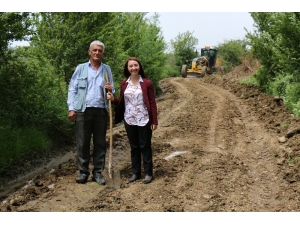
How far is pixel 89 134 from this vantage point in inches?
251

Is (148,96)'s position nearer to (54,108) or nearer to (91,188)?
(91,188)

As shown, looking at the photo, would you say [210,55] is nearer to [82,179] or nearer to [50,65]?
[50,65]

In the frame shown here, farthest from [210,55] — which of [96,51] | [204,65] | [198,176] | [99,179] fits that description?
[99,179]

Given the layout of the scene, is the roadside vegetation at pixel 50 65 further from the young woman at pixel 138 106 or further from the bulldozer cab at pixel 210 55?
the bulldozer cab at pixel 210 55

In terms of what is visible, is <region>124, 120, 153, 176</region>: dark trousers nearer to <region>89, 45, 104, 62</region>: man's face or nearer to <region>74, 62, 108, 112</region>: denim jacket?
<region>74, 62, 108, 112</region>: denim jacket

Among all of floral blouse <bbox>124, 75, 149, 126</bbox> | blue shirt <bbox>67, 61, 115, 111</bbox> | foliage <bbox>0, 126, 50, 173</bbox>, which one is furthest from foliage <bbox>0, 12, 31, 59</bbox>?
floral blouse <bbox>124, 75, 149, 126</bbox>

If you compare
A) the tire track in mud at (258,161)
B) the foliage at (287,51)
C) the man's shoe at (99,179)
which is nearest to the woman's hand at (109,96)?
the man's shoe at (99,179)

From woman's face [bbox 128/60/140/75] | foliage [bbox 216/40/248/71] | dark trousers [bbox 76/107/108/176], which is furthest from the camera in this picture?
foliage [bbox 216/40/248/71]

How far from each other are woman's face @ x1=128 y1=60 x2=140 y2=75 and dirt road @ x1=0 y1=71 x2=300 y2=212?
5.73 feet

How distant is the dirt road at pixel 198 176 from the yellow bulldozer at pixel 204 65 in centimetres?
1826

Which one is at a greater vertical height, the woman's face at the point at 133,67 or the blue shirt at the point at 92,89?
the woman's face at the point at 133,67

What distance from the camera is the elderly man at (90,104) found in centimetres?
614

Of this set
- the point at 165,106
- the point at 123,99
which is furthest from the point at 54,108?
the point at 165,106

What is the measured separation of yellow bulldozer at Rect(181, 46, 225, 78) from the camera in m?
30.1
